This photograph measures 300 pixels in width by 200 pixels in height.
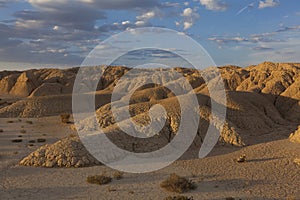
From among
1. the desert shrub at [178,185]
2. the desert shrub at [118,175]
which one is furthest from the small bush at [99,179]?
the desert shrub at [178,185]

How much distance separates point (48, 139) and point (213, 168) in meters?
14.7

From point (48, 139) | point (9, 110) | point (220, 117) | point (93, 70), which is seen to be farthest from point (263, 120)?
point (93, 70)

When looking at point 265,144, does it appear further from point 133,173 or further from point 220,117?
point 133,173

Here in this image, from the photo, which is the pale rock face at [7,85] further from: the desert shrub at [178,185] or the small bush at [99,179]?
the desert shrub at [178,185]

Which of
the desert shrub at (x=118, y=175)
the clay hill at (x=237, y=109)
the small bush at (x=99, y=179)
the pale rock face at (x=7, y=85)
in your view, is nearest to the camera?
→ the small bush at (x=99, y=179)

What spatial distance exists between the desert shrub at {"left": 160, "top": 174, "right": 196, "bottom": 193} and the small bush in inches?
107

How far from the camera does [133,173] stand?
17.9 metres

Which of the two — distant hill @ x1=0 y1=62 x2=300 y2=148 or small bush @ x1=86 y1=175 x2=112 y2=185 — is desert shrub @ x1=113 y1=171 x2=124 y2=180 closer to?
small bush @ x1=86 y1=175 x2=112 y2=185

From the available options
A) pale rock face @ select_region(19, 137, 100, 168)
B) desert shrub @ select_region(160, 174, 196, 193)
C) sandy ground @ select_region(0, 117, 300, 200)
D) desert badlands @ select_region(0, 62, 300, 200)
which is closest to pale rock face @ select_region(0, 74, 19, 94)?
desert badlands @ select_region(0, 62, 300, 200)

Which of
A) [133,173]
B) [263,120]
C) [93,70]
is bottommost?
[133,173]

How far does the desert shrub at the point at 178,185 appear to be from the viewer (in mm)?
15328

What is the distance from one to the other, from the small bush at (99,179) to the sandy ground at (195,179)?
26cm

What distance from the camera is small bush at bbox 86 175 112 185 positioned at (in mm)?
16312

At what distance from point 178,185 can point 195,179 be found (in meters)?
1.76
